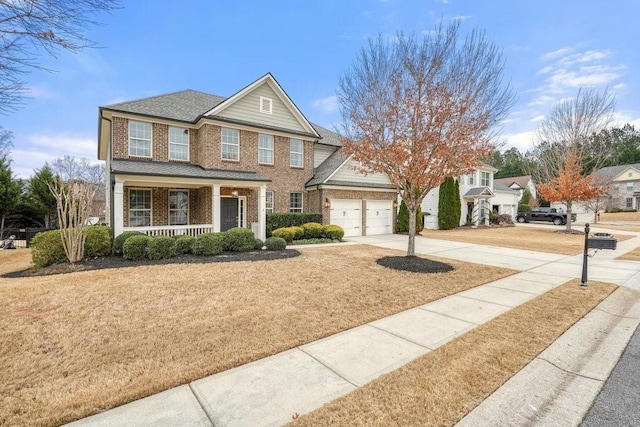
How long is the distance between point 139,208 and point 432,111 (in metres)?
13.4

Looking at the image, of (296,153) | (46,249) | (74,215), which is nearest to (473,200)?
(296,153)

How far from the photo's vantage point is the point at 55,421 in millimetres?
2354

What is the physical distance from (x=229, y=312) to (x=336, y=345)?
6.95ft

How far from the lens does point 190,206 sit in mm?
15133

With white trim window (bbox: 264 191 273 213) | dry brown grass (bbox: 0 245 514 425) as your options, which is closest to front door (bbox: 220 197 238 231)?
white trim window (bbox: 264 191 273 213)

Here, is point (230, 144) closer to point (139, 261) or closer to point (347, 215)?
point (347, 215)

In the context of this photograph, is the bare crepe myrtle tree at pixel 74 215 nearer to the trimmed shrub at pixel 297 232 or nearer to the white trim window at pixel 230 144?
the white trim window at pixel 230 144

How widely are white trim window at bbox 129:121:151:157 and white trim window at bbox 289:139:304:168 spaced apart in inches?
290

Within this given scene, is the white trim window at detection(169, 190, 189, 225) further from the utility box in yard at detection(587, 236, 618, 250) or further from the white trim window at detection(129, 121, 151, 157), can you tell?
the utility box in yard at detection(587, 236, 618, 250)

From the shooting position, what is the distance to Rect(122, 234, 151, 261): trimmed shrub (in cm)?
904

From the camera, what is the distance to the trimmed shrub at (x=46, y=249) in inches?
328

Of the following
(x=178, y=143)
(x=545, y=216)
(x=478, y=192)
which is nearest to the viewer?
(x=178, y=143)

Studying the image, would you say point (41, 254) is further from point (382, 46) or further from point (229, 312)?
point (382, 46)

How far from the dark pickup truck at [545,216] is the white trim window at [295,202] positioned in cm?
3045
